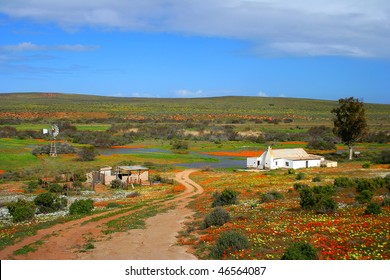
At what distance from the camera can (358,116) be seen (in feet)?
193

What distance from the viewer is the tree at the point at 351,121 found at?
5878cm

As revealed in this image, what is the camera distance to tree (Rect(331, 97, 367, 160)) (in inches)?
2314

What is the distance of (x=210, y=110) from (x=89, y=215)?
13141 centimetres

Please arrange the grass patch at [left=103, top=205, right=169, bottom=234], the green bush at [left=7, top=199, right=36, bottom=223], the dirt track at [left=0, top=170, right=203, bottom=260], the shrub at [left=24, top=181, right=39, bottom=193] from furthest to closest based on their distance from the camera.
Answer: the shrub at [left=24, top=181, right=39, bottom=193], the green bush at [left=7, top=199, right=36, bottom=223], the grass patch at [left=103, top=205, right=169, bottom=234], the dirt track at [left=0, top=170, right=203, bottom=260]

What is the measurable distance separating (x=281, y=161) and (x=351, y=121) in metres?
14.7

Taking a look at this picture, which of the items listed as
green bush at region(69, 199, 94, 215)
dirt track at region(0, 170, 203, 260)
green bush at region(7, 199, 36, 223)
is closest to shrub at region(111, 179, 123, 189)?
green bush at region(69, 199, 94, 215)

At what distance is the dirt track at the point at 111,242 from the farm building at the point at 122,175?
57.1ft

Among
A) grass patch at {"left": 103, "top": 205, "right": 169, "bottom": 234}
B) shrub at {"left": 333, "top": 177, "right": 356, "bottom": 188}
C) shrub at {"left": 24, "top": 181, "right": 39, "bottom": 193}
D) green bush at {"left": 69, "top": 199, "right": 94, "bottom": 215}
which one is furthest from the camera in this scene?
shrub at {"left": 24, "top": 181, "right": 39, "bottom": 193}

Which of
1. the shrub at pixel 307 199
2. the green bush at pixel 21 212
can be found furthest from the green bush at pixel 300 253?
the green bush at pixel 21 212

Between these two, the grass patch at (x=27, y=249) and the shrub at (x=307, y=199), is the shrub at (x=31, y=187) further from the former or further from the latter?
the shrub at (x=307, y=199)

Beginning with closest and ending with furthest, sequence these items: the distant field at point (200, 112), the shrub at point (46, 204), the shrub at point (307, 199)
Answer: the shrub at point (307, 199) → the shrub at point (46, 204) → the distant field at point (200, 112)

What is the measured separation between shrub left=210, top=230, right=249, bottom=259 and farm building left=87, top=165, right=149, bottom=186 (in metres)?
26.0

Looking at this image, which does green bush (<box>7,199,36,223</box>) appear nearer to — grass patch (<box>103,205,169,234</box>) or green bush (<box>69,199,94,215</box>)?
green bush (<box>69,199,94,215</box>)

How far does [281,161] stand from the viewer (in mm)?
50500
